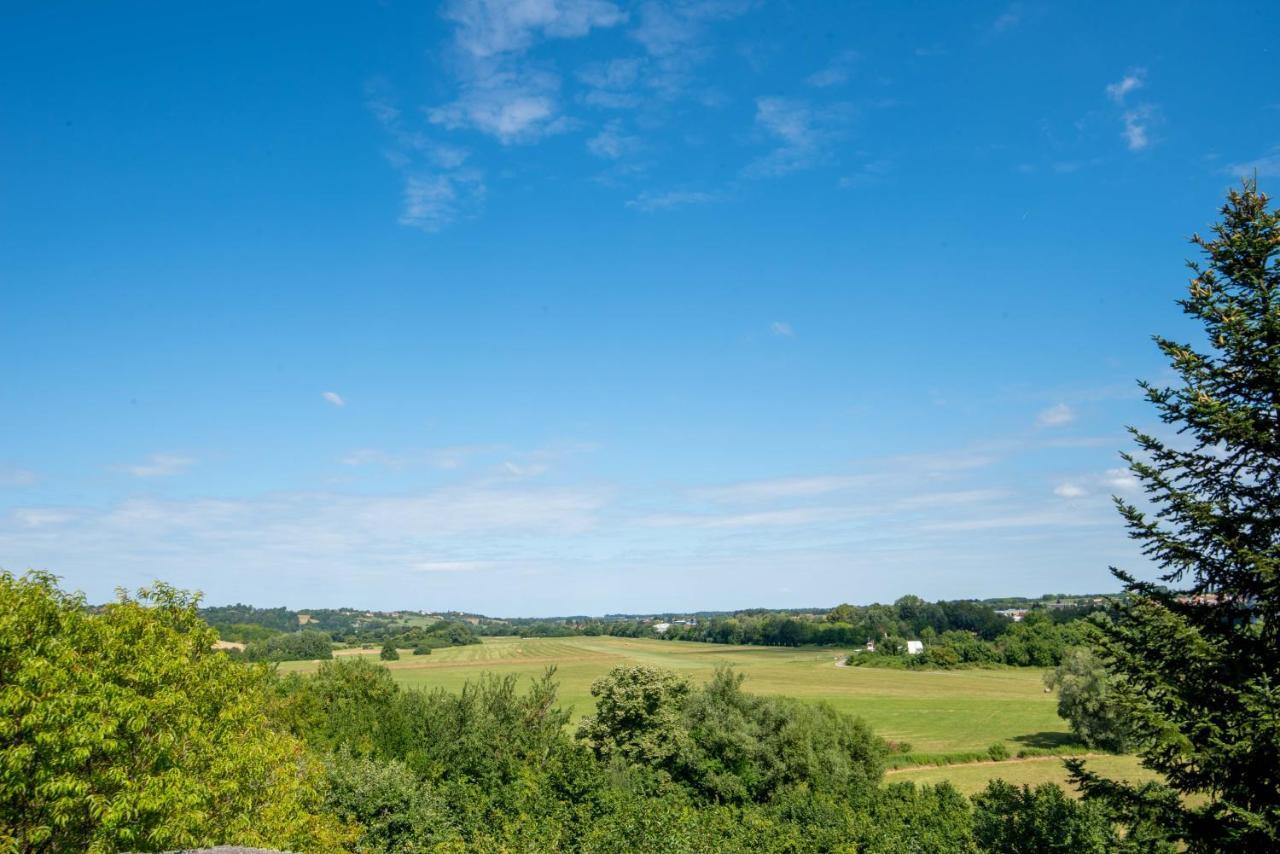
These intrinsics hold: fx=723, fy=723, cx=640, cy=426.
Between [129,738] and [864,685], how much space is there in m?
98.5

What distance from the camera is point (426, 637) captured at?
503 feet

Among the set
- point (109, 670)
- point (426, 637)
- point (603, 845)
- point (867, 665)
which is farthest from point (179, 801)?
point (426, 637)

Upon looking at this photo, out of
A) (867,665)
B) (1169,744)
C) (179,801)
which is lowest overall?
(867,665)

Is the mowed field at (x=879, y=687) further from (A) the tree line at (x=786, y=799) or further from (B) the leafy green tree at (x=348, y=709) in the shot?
(A) the tree line at (x=786, y=799)

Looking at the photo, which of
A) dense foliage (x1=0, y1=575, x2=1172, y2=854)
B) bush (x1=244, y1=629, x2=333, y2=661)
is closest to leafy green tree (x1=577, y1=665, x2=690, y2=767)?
dense foliage (x1=0, y1=575, x2=1172, y2=854)

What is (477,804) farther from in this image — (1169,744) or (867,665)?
(867,665)

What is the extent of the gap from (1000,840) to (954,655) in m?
117

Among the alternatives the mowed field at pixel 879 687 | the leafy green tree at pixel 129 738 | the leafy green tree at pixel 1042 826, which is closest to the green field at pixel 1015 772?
the mowed field at pixel 879 687

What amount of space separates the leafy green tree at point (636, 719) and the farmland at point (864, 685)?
104 inches

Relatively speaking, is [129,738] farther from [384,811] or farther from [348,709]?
[348,709]

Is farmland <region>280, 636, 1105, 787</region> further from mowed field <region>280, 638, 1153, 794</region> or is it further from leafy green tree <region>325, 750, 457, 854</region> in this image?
leafy green tree <region>325, 750, 457, 854</region>

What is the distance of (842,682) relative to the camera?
104 meters

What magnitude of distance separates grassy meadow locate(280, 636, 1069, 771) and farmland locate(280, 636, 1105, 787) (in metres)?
0.13

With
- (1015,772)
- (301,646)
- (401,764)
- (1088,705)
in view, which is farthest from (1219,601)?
(301,646)
